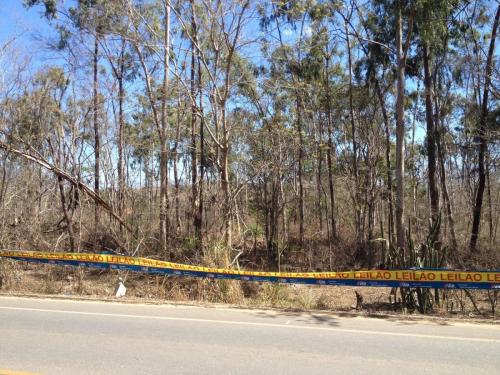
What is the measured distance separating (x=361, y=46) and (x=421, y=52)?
10.6 feet

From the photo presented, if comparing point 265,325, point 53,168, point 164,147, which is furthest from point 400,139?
point 53,168

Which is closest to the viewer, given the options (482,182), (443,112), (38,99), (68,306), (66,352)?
(66,352)

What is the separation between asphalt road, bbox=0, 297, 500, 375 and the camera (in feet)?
16.4

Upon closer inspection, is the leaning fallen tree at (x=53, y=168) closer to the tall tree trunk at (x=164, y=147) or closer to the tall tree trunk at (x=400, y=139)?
the tall tree trunk at (x=164, y=147)

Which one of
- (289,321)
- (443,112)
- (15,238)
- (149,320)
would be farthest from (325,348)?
(443,112)

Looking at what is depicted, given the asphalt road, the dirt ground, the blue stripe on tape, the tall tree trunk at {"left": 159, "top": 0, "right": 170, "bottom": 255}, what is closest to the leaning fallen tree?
the tall tree trunk at {"left": 159, "top": 0, "right": 170, "bottom": 255}

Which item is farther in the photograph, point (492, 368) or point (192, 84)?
point (192, 84)

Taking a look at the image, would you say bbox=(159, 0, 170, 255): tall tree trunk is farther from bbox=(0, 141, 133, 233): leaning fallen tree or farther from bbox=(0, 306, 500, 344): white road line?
bbox=(0, 306, 500, 344): white road line

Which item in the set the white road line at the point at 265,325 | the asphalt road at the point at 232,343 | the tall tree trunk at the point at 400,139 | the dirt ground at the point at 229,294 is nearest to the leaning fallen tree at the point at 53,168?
the dirt ground at the point at 229,294

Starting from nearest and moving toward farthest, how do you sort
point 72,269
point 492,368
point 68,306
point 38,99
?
point 492,368
point 68,306
point 72,269
point 38,99

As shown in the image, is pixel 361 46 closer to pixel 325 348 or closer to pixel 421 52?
pixel 421 52

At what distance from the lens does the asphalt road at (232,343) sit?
500 cm

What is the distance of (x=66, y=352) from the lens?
548cm

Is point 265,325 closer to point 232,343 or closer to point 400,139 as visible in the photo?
point 232,343
